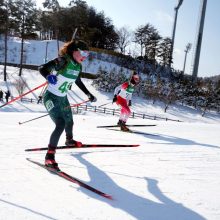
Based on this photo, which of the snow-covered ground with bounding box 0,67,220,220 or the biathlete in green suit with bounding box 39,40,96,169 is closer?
the snow-covered ground with bounding box 0,67,220,220

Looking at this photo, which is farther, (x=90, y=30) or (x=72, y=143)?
(x=90, y=30)

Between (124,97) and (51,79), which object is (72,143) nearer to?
(51,79)

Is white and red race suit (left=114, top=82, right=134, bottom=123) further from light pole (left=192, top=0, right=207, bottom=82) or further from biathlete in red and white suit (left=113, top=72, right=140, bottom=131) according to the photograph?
light pole (left=192, top=0, right=207, bottom=82)

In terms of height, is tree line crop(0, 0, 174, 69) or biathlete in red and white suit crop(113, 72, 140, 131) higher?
tree line crop(0, 0, 174, 69)

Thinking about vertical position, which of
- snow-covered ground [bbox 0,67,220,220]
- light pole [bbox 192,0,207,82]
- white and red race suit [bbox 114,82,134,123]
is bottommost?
snow-covered ground [bbox 0,67,220,220]

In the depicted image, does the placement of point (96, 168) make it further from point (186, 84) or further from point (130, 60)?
point (130, 60)

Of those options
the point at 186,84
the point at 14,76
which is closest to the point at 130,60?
the point at 186,84

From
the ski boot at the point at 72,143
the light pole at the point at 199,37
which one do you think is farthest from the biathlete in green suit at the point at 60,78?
the light pole at the point at 199,37

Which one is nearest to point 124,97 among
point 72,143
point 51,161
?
point 72,143

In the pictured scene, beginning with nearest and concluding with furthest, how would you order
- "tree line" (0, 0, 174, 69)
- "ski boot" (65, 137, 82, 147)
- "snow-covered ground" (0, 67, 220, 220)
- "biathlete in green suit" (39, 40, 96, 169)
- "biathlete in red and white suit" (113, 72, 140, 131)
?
"snow-covered ground" (0, 67, 220, 220) < "biathlete in green suit" (39, 40, 96, 169) < "ski boot" (65, 137, 82, 147) < "biathlete in red and white suit" (113, 72, 140, 131) < "tree line" (0, 0, 174, 69)

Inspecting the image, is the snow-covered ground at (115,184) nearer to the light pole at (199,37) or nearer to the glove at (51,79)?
the glove at (51,79)

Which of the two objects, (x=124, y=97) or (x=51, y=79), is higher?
(x=51, y=79)

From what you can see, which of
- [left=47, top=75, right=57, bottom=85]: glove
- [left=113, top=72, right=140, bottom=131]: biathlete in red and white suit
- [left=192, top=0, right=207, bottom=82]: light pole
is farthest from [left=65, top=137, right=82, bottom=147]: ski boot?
[left=192, top=0, right=207, bottom=82]: light pole

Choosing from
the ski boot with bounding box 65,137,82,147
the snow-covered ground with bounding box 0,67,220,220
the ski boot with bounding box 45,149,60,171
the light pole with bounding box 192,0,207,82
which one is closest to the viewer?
the snow-covered ground with bounding box 0,67,220,220
